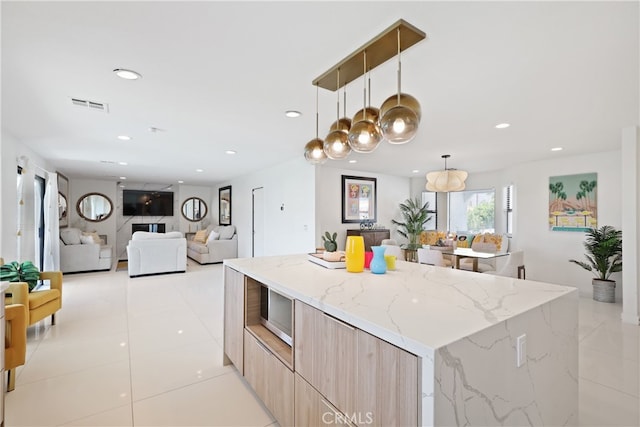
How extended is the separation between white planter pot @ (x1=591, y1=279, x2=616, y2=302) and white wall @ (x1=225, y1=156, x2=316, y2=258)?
4326mm

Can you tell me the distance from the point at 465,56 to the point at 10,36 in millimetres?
2718

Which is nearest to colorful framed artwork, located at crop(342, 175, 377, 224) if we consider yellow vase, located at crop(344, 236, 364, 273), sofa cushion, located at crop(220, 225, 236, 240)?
sofa cushion, located at crop(220, 225, 236, 240)

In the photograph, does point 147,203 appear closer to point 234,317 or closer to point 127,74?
point 127,74

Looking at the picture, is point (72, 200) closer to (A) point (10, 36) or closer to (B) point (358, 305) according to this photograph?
(A) point (10, 36)

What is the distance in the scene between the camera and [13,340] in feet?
7.10

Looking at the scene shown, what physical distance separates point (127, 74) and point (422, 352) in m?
2.57

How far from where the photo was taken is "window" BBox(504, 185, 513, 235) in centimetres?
624

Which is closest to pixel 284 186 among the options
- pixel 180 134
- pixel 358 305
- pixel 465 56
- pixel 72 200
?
pixel 180 134

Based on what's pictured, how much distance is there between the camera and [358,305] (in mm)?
1286

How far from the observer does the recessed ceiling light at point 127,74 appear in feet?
7.02

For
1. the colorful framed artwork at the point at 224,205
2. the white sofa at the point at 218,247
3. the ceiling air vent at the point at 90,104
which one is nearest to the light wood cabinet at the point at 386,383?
the ceiling air vent at the point at 90,104

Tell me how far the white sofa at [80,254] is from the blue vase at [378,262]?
6.94 metres

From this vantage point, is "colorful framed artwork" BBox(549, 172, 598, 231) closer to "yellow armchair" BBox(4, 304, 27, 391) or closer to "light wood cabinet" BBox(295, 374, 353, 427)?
"light wood cabinet" BBox(295, 374, 353, 427)

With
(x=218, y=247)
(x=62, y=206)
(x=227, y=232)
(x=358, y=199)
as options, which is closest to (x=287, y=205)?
(x=358, y=199)
